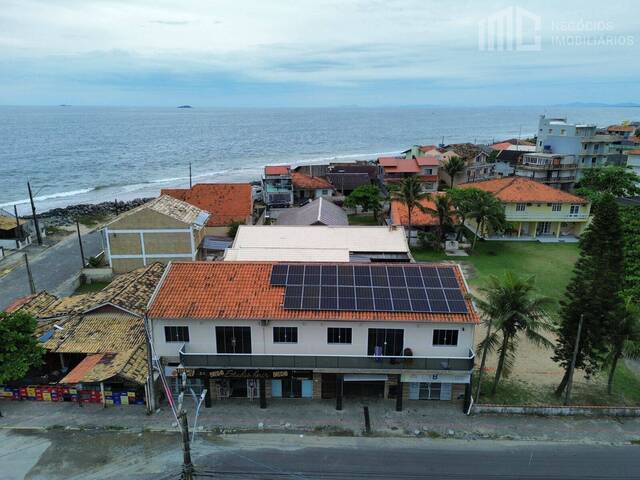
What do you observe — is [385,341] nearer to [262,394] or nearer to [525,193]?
[262,394]

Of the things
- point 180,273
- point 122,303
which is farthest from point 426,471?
point 122,303

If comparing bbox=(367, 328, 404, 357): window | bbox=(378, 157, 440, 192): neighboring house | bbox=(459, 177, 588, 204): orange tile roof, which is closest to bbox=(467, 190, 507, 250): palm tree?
bbox=(459, 177, 588, 204): orange tile roof

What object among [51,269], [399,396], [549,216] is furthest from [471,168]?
[51,269]

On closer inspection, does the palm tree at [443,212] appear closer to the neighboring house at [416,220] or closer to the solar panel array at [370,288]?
the neighboring house at [416,220]

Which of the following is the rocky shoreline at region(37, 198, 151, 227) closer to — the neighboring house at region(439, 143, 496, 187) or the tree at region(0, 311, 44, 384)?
the tree at region(0, 311, 44, 384)

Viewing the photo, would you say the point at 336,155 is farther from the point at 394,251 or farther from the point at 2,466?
the point at 2,466

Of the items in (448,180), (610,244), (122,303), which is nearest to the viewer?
(122,303)
